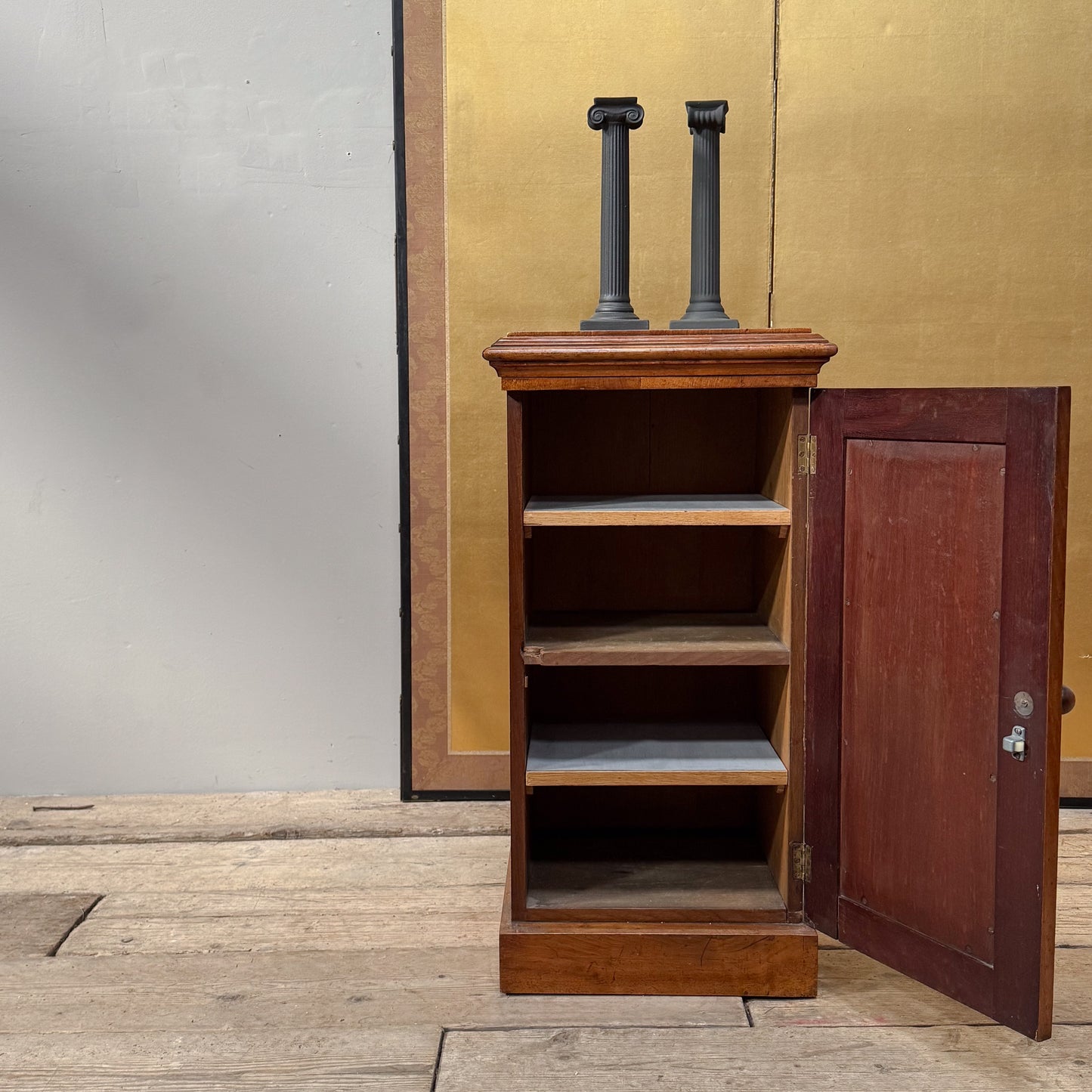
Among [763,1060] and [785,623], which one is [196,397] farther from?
[763,1060]

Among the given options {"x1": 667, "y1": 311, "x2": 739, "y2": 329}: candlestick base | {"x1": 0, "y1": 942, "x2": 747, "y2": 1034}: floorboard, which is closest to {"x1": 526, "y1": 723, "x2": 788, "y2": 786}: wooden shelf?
{"x1": 0, "y1": 942, "x2": 747, "y2": 1034}: floorboard

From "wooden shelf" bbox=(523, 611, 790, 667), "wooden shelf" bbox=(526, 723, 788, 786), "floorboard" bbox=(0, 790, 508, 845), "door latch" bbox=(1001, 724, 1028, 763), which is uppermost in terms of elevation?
"wooden shelf" bbox=(523, 611, 790, 667)

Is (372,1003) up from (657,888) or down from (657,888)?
down

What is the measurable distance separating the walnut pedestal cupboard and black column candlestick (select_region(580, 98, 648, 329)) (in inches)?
7.5

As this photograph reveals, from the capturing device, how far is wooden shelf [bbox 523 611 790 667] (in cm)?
232

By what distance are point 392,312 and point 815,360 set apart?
4.81 feet

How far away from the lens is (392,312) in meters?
3.23

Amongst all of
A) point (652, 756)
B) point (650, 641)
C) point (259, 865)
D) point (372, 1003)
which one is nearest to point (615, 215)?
point (650, 641)

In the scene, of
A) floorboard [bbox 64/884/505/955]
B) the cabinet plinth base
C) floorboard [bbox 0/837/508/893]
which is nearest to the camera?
the cabinet plinth base

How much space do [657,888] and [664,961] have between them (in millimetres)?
197

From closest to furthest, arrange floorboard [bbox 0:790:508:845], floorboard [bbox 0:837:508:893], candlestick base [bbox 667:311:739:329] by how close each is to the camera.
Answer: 1. candlestick base [bbox 667:311:739:329]
2. floorboard [bbox 0:837:508:893]
3. floorboard [bbox 0:790:508:845]

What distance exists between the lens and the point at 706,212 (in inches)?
100

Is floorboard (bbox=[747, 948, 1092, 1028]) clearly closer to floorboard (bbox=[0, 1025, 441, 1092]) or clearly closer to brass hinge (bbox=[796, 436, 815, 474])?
floorboard (bbox=[0, 1025, 441, 1092])

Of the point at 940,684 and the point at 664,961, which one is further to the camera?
the point at 664,961
